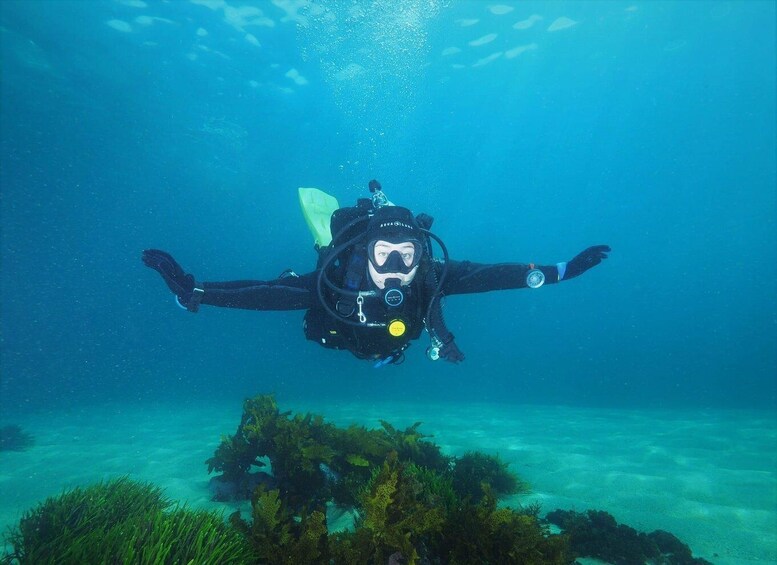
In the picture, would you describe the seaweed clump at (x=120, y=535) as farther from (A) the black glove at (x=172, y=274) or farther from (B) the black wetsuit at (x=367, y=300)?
(B) the black wetsuit at (x=367, y=300)

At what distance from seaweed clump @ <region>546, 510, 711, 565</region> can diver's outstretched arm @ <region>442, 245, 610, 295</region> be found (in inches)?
128

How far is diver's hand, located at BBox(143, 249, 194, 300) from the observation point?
4.66m

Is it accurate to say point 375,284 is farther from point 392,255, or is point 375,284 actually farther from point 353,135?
point 353,135

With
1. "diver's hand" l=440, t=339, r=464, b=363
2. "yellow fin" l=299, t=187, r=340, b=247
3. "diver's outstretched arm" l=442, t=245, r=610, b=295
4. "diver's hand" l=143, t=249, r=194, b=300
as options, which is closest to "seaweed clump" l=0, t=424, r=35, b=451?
"yellow fin" l=299, t=187, r=340, b=247

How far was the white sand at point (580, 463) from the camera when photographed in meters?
5.39

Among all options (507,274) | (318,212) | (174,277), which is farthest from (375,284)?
(318,212)

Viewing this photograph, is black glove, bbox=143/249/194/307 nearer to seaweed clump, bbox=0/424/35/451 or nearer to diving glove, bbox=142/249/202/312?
diving glove, bbox=142/249/202/312

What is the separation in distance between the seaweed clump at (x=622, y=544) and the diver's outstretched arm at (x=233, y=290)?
4.50 meters

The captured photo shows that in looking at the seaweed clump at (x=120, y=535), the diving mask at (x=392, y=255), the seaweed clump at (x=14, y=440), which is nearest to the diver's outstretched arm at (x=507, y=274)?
the diving mask at (x=392, y=255)

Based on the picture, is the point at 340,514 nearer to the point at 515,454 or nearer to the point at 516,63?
the point at 515,454

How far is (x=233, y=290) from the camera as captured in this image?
5.05 m

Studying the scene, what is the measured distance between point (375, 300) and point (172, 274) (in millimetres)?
2684

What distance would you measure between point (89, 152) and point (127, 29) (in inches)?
790

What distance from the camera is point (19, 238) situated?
55656 millimetres
